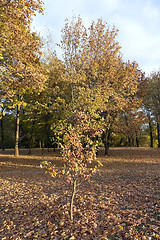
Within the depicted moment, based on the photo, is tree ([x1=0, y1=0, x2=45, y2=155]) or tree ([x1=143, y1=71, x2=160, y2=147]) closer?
tree ([x1=0, y1=0, x2=45, y2=155])

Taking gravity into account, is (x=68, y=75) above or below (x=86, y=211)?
above

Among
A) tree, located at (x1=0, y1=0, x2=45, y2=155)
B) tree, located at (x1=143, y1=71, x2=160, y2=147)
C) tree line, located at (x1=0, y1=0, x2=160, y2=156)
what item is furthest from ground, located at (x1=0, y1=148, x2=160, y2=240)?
tree, located at (x1=143, y1=71, x2=160, y2=147)

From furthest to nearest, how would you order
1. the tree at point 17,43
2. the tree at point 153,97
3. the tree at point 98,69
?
the tree at point 153,97, the tree at point 98,69, the tree at point 17,43

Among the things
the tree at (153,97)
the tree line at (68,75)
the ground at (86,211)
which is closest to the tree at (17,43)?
the tree line at (68,75)

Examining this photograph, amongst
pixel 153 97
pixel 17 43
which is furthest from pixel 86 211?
pixel 153 97

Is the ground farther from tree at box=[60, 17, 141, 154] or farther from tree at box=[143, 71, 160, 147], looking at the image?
tree at box=[143, 71, 160, 147]

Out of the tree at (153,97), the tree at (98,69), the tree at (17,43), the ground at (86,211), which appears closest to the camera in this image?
the ground at (86,211)

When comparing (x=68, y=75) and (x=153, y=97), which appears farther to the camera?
(x=153, y=97)

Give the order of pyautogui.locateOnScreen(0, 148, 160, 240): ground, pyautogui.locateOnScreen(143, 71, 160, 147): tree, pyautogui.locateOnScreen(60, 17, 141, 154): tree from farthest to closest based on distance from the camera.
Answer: pyautogui.locateOnScreen(143, 71, 160, 147): tree < pyautogui.locateOnScreen(60, 17, 141, 154): tree < pyautogui.locateOnScreen(0, 148, 160, 240): ground

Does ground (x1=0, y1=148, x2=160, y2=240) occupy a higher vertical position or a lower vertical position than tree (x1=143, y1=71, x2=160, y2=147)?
lower

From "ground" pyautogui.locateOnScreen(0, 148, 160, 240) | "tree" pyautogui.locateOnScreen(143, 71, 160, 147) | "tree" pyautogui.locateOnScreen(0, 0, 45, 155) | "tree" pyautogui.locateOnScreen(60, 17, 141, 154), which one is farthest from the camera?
"tree" pyautogui.locateOnScreen(143, 71, 160, 147)

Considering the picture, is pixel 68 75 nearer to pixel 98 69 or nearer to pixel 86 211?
pixel 98 69

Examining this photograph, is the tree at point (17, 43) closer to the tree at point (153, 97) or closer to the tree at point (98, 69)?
the tree at point (98, 69)

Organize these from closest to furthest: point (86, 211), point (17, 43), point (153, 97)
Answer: point (86, 211) < point (17, 43) < point (153, 97)
